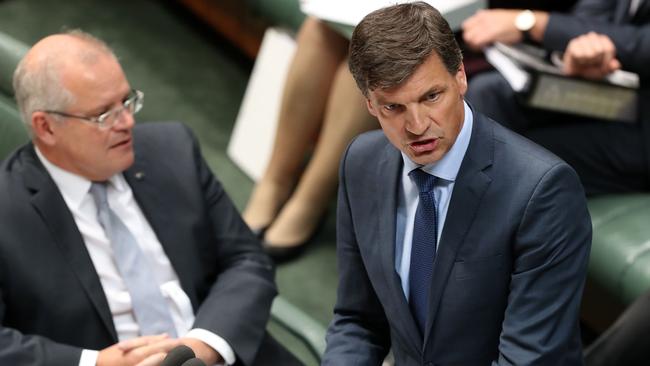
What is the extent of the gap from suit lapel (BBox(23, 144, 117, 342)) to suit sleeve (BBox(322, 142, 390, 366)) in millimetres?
516

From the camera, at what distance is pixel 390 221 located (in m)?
1.78

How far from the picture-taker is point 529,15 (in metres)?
2.71

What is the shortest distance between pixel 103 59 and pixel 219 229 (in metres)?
0.45

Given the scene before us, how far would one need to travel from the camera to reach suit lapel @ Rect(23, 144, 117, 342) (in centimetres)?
216

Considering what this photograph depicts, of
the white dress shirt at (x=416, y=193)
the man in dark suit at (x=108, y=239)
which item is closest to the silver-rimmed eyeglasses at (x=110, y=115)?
the man in dark suit at (x=108, y=239)

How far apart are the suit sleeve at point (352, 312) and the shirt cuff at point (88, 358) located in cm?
48

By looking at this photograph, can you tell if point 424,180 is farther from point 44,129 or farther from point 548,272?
point 44,129

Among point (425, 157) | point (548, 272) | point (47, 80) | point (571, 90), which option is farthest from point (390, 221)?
point (571, 90)

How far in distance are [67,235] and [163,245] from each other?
0.21m

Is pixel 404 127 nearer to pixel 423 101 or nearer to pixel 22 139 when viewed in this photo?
pixel 423 101

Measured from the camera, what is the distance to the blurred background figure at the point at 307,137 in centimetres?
301

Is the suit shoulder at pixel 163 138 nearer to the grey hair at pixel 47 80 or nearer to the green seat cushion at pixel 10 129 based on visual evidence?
the grey hair at pixel 47 80

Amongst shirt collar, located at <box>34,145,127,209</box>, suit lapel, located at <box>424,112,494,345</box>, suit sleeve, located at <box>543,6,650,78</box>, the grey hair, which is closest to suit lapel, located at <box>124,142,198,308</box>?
shirt collar, located at <box>34,145,127,209</box>

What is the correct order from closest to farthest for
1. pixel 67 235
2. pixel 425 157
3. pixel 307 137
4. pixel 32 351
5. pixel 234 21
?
pixel 425 157 → pixel 32 351 → pixel 67 235 → pixel 307 137 → pixel 234 21
